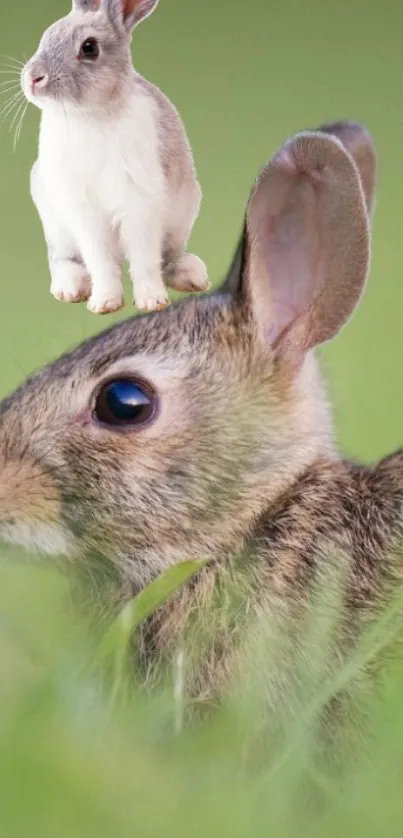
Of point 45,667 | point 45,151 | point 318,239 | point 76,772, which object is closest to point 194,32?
point 45,151

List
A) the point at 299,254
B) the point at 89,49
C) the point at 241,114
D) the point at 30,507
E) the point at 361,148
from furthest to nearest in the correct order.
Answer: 1. the point at 241,114
2. the point at 89,49
3. the point at 361,148
4. the point at 299,254
5. the point at 30,507

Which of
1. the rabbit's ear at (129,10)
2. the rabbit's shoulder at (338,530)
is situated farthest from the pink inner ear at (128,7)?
the rabbit's shoulder at (338,530)

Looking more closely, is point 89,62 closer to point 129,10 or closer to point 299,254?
point 129,10

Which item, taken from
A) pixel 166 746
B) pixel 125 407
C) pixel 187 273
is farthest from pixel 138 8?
pixel 166 746

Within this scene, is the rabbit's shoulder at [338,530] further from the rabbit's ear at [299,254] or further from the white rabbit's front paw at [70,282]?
the white rabbit's front paw at [70,282]

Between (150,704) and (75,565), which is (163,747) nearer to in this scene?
(150,704)

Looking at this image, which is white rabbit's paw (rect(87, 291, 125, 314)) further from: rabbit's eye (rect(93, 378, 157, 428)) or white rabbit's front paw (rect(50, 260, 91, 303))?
rabbit's eye (rect(93, 378, 157, 428))

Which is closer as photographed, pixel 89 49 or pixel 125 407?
pixel 125 407

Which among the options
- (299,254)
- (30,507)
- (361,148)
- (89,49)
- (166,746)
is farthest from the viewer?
(89,49)
